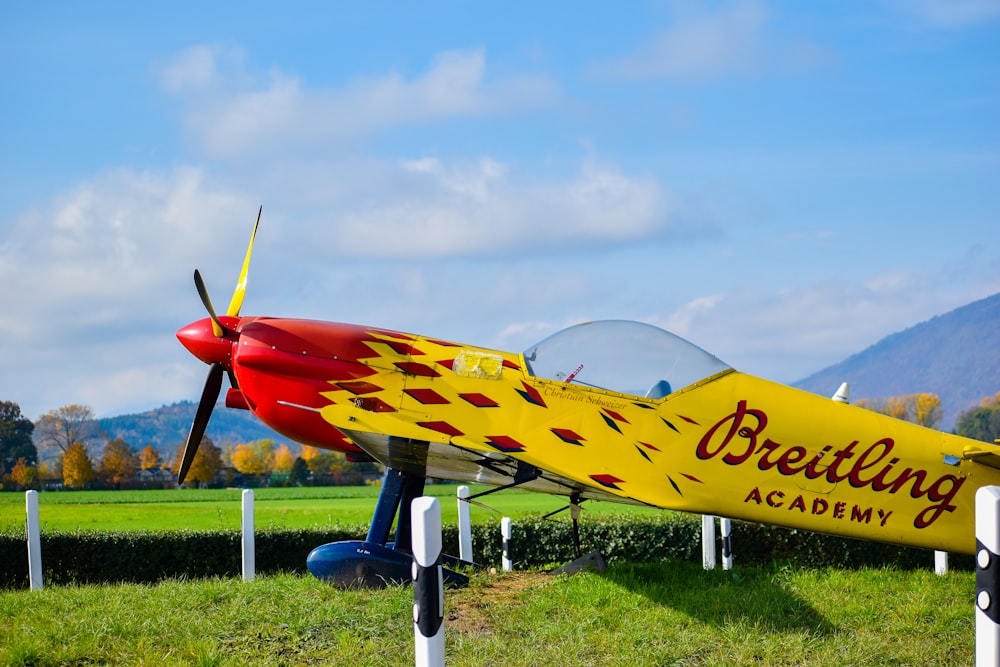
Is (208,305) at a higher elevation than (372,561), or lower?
higher

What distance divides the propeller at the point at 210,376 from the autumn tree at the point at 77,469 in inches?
1102

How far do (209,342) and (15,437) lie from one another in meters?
33.7

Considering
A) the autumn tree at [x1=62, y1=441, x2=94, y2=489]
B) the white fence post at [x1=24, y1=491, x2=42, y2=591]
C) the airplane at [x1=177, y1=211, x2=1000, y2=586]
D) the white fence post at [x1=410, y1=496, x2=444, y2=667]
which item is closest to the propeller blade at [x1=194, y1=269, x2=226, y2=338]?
the airplane at [x1=177, y1=211, x2=1000, y2=586]

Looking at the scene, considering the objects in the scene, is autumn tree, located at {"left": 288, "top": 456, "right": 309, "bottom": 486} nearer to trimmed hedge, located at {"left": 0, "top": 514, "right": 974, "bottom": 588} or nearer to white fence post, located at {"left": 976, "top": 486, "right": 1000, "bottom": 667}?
trimmed hedge, located at {"left": 0, "top": 514, "right": 974, "bottom": 588}

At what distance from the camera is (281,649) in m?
6.88

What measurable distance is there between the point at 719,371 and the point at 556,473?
5.57 ft

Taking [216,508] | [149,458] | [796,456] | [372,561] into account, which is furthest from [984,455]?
[149,458]

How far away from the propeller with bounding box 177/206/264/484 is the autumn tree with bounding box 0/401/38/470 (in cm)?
3044

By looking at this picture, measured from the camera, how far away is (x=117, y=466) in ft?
125

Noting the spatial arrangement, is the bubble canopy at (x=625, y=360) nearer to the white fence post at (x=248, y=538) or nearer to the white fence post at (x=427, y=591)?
the white fence post at (x=427, y=591)

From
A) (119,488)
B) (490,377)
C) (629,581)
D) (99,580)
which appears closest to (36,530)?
(99,580)

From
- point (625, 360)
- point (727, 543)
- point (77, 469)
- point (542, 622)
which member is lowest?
point (542, 622)

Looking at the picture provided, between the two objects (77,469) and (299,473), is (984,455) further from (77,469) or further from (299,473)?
(299,473)

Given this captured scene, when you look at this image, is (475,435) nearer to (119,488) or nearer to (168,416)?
(119,488)
